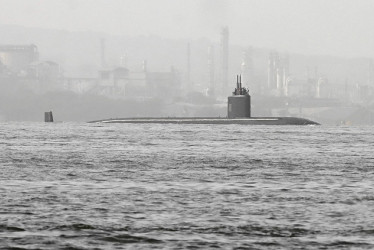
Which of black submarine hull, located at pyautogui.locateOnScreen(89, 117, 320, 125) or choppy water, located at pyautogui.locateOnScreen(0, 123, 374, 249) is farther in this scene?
black submarine hull, located at pyautogui.locateOnScreen(89, 117, 320, 125)

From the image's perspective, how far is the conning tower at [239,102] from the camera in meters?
116

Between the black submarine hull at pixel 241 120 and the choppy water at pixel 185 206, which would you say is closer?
the choppy water at pixel 185 206

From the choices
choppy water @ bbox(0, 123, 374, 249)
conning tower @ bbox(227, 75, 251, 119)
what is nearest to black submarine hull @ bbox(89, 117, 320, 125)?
conning tower @ bbox(227, 75, 251, 119)

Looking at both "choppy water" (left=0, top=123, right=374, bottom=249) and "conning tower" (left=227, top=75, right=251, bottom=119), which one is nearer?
"choppy water" (left=0, top=123, right=374, bottom=249)

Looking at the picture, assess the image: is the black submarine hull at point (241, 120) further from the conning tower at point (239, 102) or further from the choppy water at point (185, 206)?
the choppy water at point (185, 206)

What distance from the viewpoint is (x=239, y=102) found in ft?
382

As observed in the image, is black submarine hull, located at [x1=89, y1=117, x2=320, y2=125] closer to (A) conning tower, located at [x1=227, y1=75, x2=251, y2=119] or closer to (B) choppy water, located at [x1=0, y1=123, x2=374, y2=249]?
(A) conning tower, located at [x1=227, y1=75, x2=251, y2=119]

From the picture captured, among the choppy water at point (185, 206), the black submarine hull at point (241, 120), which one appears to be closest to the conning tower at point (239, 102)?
the black submarine hull at point (241, 120)

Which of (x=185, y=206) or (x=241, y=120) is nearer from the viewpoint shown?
(x=185, y=206)

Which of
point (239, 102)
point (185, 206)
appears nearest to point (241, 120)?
point (239, 102)

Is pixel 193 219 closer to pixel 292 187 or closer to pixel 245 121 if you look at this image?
pixel 292 187

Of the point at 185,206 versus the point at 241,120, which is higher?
the point at 241,120

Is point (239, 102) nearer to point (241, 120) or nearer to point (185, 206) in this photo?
point (241, 120)

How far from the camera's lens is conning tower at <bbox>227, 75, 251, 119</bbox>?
116 m
